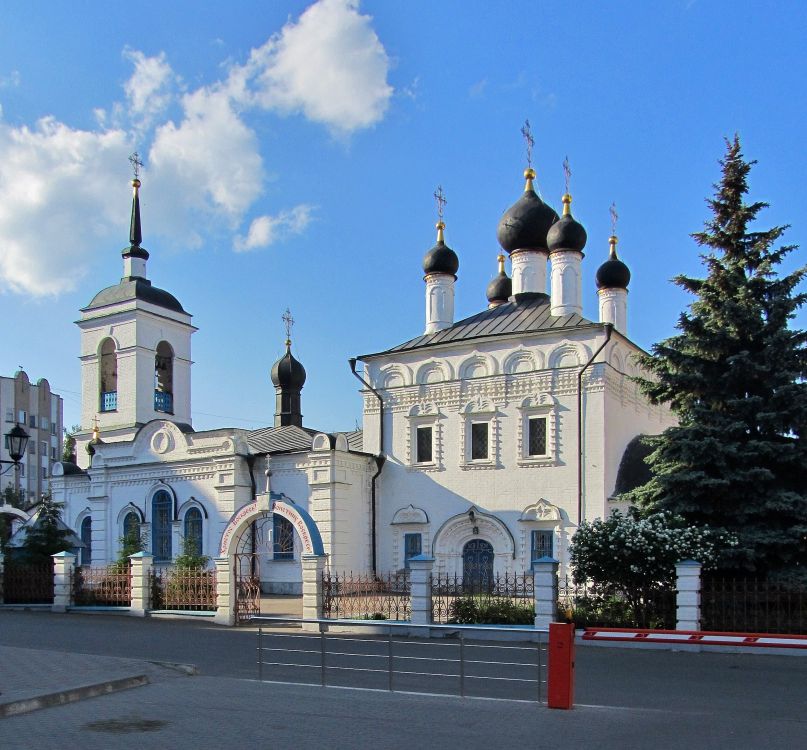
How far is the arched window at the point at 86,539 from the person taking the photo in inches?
1190

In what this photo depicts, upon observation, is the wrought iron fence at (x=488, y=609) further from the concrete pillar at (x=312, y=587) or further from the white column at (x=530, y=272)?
the white column at (x=530, y=272)

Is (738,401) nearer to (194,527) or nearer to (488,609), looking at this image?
(488,609)

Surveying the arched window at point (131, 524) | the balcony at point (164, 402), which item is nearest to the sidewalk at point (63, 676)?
the arched window at point (131, 524)

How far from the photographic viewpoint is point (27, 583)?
80.0ft

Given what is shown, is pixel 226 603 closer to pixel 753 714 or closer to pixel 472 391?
pixel 472 391

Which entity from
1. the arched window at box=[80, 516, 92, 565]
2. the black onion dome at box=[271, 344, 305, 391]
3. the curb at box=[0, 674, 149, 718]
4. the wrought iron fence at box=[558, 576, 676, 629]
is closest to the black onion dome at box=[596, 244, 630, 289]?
the black onion dome at box=[271, 344, 305, 391]

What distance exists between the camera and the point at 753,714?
9203mm

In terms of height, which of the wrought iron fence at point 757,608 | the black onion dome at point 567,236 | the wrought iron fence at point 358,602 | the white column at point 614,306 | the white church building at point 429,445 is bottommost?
the wrought iron fence at point 358,602

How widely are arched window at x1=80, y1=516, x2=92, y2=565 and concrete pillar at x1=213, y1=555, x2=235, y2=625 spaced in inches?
478

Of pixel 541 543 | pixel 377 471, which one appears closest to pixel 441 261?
pixel 377 471

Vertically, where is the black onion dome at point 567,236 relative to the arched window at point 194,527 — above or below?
above

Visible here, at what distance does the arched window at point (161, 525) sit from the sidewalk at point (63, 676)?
13983mm

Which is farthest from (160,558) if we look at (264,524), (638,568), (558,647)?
(558,647)

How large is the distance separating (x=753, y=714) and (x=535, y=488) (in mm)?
14523
